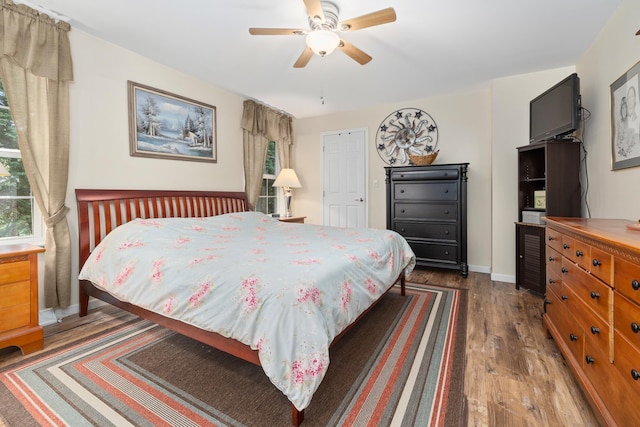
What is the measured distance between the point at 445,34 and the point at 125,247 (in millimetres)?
3238

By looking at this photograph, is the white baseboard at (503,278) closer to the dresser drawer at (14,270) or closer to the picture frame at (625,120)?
the picture frame at (625,120)

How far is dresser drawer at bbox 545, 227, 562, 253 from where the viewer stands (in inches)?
75.2

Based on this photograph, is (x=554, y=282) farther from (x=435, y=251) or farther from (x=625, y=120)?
(x=435, y=251)

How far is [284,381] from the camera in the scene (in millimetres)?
1259

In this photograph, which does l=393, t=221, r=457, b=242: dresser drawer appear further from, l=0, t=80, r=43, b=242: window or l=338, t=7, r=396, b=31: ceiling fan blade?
l=0, t=80, r=43, b=242: window

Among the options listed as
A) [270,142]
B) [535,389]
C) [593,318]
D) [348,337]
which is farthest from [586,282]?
[270,142]

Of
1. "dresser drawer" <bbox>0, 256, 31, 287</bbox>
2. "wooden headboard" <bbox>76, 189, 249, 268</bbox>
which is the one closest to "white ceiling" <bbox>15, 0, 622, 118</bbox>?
"wooden headboard" <bbox>76, 189, 249, 268</bbox>

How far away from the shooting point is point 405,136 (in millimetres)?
4516

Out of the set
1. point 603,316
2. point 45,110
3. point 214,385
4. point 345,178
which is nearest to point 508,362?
point 603,316

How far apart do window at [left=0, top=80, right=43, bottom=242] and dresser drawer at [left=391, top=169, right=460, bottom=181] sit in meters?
3.90

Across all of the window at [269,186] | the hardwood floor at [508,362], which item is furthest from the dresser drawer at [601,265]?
the window at [269,186]

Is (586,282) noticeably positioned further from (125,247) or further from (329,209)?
(329,209)

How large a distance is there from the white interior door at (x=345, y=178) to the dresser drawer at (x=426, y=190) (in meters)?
0.85

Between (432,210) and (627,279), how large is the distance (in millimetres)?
2911
